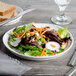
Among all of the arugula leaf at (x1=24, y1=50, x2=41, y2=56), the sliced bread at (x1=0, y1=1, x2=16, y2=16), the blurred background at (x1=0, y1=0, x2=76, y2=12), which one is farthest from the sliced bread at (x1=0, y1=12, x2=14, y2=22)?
the arugula leaf at (x1=24, y1=50, x2=41, y2=56)

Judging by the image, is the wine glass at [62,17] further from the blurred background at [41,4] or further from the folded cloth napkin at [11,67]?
the folded cloth napkin at [11,67]

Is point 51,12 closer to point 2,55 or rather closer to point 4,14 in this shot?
point 4,14

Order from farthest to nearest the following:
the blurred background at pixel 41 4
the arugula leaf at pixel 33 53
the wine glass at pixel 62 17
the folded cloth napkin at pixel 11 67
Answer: the blurred background at pixel 41 4, the wine glass at pixel 62 17, the arugula leaf at pixel 33 53, the folded cloth napkin at pixel 11 67

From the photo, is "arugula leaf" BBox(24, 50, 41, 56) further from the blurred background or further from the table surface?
the blurred background

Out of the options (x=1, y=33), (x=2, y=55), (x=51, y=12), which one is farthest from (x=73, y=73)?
(x=51, y=12)

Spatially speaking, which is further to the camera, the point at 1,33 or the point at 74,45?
the point at 1,33

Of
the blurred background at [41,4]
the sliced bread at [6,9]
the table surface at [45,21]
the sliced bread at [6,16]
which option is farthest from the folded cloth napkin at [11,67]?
the blurred background at [41,4]

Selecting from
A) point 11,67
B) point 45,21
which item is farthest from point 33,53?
point 45,21
